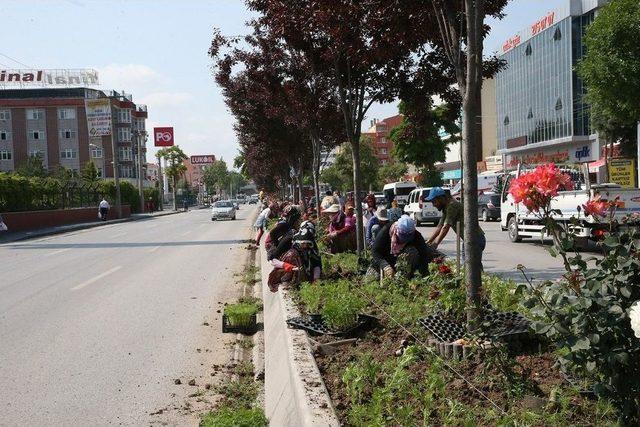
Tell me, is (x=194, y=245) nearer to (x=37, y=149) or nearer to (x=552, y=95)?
(x=552, y=95)

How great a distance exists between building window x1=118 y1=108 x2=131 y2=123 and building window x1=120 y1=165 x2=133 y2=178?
639 centimetres

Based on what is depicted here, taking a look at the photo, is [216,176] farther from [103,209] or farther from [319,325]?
[319,325]

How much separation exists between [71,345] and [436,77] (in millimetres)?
7657

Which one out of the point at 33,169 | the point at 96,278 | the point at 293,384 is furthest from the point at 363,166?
the point at 293,384

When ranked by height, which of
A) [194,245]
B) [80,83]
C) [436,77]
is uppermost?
[80,83]

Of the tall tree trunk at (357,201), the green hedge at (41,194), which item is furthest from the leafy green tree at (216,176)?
the tall tree trunk at (357,201)

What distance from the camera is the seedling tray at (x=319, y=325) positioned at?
20.2ft

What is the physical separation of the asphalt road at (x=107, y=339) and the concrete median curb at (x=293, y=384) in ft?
2.48

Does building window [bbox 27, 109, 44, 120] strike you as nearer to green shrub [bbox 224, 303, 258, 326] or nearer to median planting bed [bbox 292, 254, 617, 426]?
green shrub [bbox 224, 303, 258, 326]

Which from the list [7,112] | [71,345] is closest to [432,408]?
[71,345]

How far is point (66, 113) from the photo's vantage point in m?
87.1

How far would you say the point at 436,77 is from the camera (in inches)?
487

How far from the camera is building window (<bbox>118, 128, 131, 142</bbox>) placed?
314 feet

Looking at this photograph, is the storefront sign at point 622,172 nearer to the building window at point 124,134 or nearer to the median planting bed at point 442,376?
the median planting bed at point 442,376
